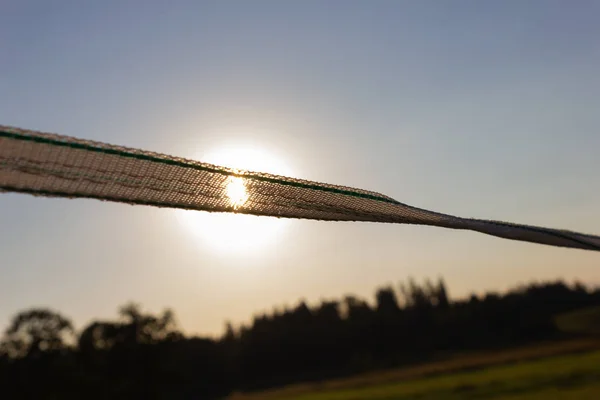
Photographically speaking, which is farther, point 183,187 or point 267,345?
point 267,345

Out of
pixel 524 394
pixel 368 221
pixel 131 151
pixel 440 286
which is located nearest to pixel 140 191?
pixel 131 151

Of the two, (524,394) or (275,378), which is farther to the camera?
(275,378)

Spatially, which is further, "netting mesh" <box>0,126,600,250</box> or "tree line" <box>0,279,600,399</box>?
"tree line" <box>0,279,600,399</box>

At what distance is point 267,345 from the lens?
3671 inches

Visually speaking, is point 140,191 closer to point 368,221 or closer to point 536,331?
point 368,221

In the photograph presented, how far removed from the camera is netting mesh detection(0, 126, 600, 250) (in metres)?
1.30

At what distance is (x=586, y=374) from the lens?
27.6 metres

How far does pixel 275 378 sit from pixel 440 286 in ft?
133

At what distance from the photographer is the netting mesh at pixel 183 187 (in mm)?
1305

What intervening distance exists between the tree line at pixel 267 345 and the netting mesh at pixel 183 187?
56058 millimetres

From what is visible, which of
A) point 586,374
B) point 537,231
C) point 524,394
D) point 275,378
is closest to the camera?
point 537,231

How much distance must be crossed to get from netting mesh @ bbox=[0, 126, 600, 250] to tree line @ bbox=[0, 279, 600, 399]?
184 ft

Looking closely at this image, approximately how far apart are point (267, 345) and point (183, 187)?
94.8m

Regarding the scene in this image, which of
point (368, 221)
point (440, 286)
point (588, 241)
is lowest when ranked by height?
point (588, 241)
